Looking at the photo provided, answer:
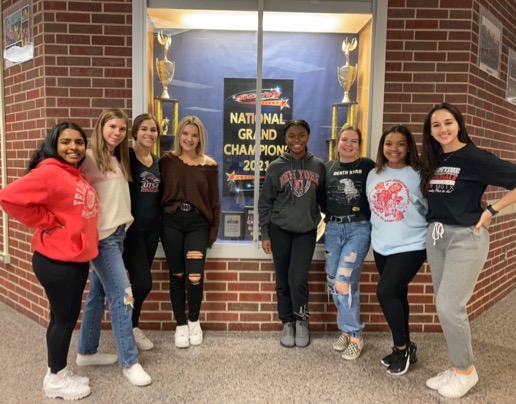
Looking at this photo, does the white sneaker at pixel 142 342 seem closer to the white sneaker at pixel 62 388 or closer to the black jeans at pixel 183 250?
the black jeans at pixel 183 250

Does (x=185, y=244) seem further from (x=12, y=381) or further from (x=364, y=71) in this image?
(x=364, y=71)

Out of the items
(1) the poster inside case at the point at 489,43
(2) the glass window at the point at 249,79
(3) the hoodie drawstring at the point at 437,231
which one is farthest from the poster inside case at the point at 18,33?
(1) the poster inside case at the point at 489,43

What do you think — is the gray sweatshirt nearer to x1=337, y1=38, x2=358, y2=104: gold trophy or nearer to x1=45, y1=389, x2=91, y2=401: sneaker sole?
x1=337, y1=38, x2=358, y2=104: gold trophy

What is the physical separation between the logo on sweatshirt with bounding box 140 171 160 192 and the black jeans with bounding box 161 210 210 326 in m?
0.22

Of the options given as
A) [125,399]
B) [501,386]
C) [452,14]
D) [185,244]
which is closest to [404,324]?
[501,386]

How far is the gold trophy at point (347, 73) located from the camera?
142 inches

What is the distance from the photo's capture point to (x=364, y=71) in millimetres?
3391

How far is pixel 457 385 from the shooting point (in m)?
2.39

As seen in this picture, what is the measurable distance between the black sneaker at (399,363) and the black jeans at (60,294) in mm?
1894

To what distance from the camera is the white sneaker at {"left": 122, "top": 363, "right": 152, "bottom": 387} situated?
2.45m

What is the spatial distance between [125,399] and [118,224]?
96 centimetres

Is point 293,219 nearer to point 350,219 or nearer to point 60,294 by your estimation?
point 350,219

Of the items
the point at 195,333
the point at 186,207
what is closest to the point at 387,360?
the point at 195,333

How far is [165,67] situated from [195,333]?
2.14m
